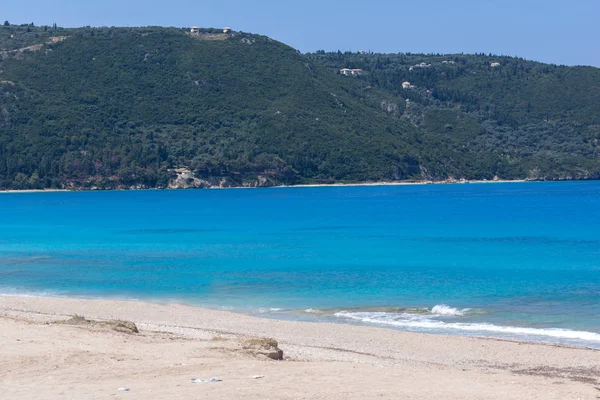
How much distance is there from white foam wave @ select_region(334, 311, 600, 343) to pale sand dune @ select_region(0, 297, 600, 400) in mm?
1422

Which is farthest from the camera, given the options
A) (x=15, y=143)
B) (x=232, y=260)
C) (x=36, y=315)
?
(x=15, y=143)

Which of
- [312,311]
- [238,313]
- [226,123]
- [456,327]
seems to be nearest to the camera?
[456,327]

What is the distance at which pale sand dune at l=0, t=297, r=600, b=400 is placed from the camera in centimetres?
1146

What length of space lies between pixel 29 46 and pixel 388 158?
247 feet

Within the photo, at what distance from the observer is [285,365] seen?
527 inches

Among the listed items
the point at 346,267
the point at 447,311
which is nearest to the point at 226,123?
the point at 346,267

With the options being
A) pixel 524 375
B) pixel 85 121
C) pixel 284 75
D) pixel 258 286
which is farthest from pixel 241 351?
pixel 284 75

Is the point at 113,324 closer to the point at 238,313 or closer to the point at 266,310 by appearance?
the point at 238,313

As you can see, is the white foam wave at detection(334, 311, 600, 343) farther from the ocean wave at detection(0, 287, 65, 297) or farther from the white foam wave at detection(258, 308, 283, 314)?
the ocean wave at detection(0, 287, 65, 297)

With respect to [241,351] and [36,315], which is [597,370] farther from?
[36,315]

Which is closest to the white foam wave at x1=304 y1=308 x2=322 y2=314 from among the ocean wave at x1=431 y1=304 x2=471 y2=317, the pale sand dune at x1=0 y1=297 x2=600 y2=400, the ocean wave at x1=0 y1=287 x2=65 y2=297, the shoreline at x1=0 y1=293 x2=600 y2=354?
the shoreline at x1=0 y1=293 x2=600 y2=354

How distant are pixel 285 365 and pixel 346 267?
2055 centimetres

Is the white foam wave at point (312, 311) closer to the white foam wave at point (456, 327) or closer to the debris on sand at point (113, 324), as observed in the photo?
the white foam wave at point (456, 327)

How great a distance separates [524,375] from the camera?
1381 centimetres
